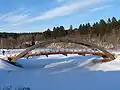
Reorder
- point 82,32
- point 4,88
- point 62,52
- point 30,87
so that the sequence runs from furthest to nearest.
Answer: point 82,32
point 62,52
point 30,87
point 4,88

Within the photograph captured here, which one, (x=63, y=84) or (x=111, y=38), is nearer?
(x=63, y=84)

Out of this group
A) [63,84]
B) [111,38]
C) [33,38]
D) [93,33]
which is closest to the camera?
[63,84]

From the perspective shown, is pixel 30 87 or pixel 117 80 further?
pixel 117 80

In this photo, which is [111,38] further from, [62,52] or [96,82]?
[96,82]

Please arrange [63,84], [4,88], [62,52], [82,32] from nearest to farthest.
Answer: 1. [4,88]
2. [63,84]
3. [62,52]
4. [82,32]

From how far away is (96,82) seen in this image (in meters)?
17.9

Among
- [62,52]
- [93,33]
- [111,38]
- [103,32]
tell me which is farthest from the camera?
[93,33]

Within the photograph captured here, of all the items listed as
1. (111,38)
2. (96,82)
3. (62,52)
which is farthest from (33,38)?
(96,82)

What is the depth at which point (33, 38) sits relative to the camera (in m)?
188

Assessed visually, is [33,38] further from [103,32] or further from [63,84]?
[63,84]

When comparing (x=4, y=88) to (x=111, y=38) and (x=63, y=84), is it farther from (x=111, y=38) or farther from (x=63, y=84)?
(x=111, y=38)

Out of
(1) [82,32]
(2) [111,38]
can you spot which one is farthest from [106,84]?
(1) [82,32]

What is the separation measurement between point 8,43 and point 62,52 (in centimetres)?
8948

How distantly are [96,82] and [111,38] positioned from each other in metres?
99.3
